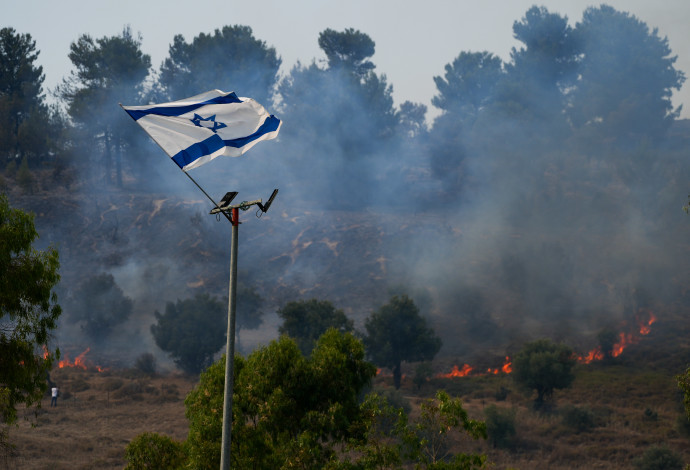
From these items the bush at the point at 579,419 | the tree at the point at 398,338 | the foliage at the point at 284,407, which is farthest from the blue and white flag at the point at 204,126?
the tree at the point at 398,338

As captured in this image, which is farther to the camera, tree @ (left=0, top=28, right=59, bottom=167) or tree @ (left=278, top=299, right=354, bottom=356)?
tree @ (left=0, top=28, right=59, bottom=167)

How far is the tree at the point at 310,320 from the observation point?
163 feet

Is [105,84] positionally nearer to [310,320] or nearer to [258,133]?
[310,320]

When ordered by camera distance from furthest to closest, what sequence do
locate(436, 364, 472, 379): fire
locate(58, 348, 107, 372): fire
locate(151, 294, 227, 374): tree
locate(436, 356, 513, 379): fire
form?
locate(58, 348, 107, 372): fire < locate(151, 294, 227, 374): tree < locate(436, 356, 513, 379): fire < locate(436, 364, 472, 379): fire

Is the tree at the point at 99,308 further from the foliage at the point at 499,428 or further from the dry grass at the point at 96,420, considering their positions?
the foliage at the point at 499,428

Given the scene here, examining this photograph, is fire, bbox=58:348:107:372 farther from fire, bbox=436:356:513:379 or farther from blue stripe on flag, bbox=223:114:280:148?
blue stripe on flag, bbox=223:114:280:148

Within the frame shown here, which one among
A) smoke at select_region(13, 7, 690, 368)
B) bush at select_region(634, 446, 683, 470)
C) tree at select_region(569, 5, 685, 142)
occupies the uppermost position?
tree at select_region(569, 5, 685, 142)

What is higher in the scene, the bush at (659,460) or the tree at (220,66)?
the tree at (220,66)

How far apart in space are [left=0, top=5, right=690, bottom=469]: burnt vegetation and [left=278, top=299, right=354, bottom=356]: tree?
0.18 metres

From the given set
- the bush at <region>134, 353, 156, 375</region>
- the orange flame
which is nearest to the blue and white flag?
the bush at <region>134, 353, 156, 375</region>

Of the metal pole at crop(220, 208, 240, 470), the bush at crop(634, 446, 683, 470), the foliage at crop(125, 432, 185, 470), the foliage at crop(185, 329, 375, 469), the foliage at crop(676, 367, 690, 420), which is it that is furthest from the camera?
the bush at crop(634, 446, 683, 470)

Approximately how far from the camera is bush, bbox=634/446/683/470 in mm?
29156

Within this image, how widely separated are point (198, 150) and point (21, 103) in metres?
79.0

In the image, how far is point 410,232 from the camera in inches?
3233
